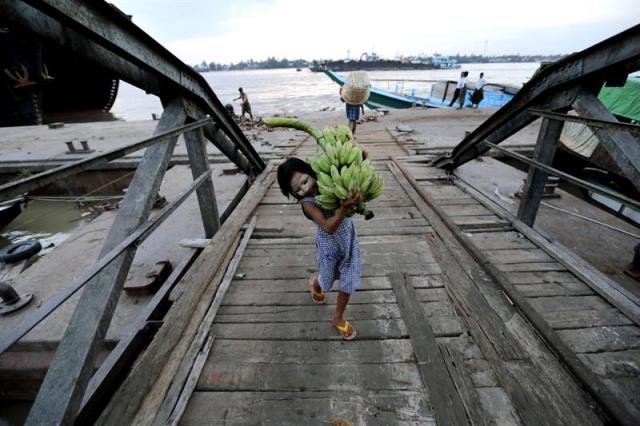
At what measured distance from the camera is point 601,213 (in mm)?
5242

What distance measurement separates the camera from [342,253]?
219cm

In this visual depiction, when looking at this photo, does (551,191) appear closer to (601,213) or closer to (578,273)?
(601,213)

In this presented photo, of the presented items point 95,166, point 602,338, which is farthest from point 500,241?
point 95,166

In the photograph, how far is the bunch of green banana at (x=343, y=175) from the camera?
1.78 m

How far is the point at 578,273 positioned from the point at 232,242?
141 inches

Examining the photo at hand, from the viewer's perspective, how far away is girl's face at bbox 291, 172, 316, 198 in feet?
6.57

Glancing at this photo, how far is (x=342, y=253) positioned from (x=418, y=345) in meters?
0.87

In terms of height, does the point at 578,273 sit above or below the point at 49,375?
below

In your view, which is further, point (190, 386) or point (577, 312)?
point (577, 312)

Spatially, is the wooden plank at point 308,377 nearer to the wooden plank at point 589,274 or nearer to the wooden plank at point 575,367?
the wooden plank at point 575,367

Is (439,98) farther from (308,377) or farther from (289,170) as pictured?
(308,377)

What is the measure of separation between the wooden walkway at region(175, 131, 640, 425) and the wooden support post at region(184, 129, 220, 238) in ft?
2.95

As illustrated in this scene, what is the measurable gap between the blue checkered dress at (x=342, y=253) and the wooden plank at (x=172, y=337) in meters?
1.16

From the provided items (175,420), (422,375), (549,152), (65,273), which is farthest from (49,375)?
(549,152)
